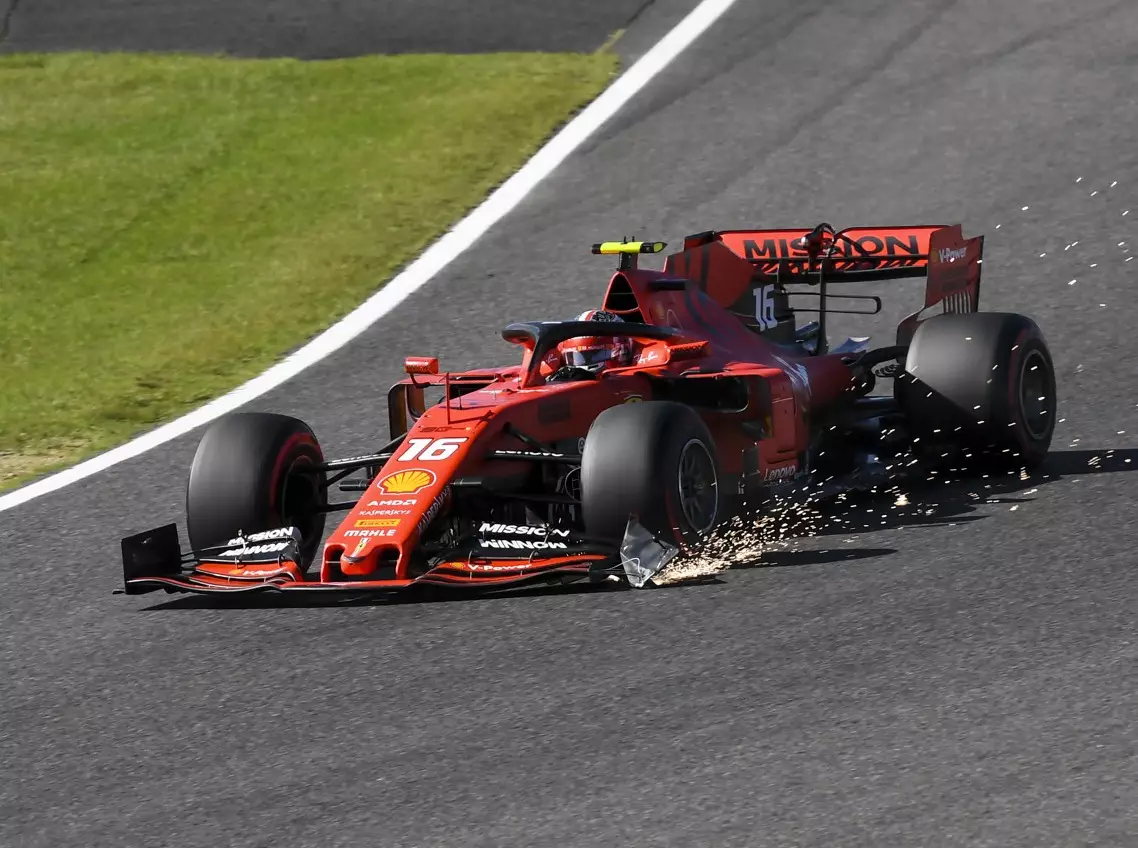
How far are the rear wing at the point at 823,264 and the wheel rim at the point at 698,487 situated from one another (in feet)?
6.38

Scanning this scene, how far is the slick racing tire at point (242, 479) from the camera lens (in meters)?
7.48

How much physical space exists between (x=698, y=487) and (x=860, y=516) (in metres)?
1.23

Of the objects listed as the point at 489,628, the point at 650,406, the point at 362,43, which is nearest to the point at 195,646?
the point at 489,628

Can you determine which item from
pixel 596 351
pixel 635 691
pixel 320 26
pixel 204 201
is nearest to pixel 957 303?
pixel 596 351

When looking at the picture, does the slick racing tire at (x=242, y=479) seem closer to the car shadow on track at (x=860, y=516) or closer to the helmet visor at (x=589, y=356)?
the car shadow on track at (x=860, y=516)

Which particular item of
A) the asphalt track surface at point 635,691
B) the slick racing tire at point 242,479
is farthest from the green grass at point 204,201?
the slick racing tire at point 242,479

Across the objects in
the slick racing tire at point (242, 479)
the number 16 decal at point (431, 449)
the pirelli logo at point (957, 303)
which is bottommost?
the slick racing tire at point (242, 479)

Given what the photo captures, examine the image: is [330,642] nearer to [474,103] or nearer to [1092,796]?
[1092,796]

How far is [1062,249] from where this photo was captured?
13.0 metres

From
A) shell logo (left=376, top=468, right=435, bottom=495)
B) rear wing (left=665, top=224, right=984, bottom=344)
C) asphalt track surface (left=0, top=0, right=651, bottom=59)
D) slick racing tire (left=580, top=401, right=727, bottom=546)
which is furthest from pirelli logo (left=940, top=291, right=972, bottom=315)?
asphalt track surface (left=0, top=0, right=651, bottom=59)

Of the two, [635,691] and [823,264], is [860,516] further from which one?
[635,691]

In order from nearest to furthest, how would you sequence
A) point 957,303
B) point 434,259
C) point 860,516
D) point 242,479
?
point 242,479, point 860,516, point 957,303, point 434,259

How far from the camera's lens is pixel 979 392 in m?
8.46

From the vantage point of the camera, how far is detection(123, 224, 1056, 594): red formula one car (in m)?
6.91
